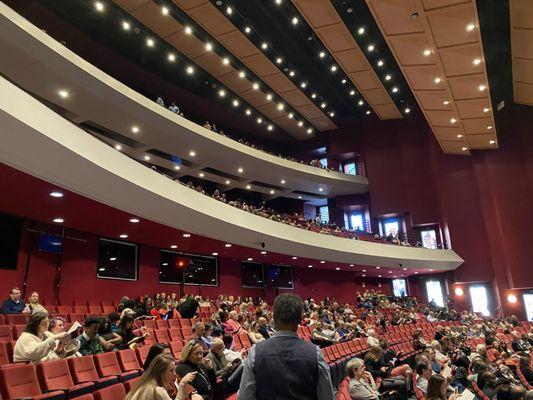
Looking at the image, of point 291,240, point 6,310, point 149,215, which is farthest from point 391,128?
point 6,310

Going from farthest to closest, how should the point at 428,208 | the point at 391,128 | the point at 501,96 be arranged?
1. the point at 391,128
2. the point at 428,208
3. the point at 501,96

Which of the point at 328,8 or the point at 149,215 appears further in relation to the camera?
the point at 328,8

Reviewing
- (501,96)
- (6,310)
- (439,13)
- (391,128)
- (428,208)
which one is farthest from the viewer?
(391,128)

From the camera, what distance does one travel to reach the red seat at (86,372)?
348 centimetres

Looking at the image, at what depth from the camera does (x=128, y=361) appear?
421cm

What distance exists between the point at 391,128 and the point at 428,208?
13.8 feet

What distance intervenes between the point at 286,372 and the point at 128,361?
3341 mm

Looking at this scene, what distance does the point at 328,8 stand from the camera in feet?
38.3

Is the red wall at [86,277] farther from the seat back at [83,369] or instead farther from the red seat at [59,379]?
the red seat at [59,379]

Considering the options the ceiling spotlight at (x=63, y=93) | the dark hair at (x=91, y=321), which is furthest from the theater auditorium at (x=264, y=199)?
the ceiling spotlight at (x=63, y=93)

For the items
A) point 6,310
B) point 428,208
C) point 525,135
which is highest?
point 525,135

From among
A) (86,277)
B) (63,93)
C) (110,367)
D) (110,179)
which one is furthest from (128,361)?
(63,93)

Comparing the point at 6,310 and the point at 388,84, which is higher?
the point at 388,84

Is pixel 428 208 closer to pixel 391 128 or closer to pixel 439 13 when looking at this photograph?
pixel 391 128
